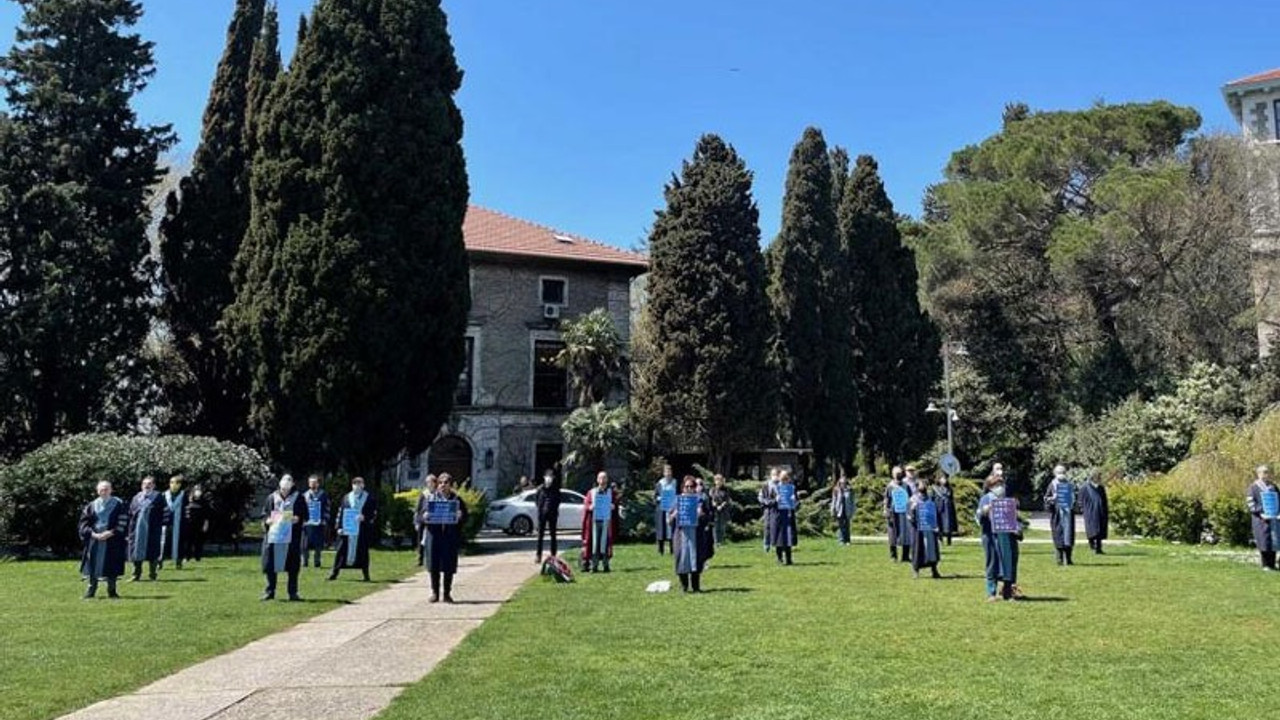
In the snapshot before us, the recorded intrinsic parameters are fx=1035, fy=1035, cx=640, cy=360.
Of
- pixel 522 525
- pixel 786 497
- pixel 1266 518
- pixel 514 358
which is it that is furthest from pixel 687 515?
pixel 514 358

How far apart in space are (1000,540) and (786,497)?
685cm

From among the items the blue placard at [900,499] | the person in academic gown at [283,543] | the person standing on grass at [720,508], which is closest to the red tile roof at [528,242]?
the person standing on grass at [720,508]

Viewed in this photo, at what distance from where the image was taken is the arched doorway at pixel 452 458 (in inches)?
1457

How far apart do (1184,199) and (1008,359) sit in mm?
11005

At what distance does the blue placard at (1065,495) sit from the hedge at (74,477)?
17.2 m

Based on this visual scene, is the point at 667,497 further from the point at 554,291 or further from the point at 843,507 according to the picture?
the point at 554,291

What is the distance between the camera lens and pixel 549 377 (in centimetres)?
3844

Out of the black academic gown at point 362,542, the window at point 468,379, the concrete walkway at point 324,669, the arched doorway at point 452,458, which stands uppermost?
the window at point 468,379

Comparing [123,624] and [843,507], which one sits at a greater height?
[843,507]

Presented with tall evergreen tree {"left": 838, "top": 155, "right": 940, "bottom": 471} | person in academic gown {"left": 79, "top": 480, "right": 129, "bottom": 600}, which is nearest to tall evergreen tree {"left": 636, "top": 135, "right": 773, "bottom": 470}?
tall evergreen tree {"left": 838, "top": 155, "right": 940, "bottom": 471}

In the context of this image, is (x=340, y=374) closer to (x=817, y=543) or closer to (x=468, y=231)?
(x=817, y=543)

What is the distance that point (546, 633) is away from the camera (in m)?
10.5

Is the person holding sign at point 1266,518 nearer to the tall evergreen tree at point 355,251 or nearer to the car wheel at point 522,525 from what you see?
the tall evergreen tree at point 355,251

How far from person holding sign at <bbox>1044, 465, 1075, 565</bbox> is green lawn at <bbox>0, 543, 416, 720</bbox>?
38.3 feet
